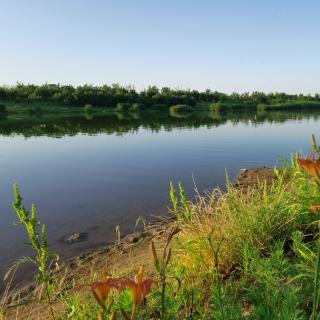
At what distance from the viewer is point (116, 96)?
65.0m

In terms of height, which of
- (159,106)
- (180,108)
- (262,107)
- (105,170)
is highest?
(159,106)

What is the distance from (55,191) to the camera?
1238 centimetres

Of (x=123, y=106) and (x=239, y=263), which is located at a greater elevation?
(x=123, y=106)

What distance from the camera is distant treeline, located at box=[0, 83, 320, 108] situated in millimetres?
59188

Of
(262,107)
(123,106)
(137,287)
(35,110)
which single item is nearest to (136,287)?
(137,287)

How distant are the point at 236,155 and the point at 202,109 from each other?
52.8 meters

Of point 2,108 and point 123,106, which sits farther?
point 123,106

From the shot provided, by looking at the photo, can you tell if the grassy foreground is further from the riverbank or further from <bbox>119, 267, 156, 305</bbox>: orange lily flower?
<bbox>119, 267, 156, 305</bbox>: orange lily flower

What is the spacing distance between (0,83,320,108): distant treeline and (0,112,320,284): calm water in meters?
30.6

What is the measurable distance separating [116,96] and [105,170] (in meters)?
50.6

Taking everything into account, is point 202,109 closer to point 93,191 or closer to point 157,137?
point 157,137

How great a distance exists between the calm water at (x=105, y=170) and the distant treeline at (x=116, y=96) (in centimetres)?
3057

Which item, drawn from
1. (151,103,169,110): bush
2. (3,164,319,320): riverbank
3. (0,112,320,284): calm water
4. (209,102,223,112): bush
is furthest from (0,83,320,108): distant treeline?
(3,164,319,320): riverbank

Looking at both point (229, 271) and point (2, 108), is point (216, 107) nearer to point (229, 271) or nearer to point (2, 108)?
point (2, 108)
